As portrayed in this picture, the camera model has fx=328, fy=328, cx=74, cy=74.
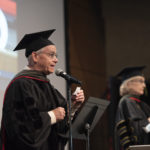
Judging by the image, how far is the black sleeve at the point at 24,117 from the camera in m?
2.88

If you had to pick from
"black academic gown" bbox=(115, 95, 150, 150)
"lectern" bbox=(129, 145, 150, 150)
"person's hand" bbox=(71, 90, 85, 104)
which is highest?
"person's hand" bbox=(71, 90, 85, 104)

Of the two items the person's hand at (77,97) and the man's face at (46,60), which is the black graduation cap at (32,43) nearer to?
the man's face at (46,60)

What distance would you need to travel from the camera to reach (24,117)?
2934mm

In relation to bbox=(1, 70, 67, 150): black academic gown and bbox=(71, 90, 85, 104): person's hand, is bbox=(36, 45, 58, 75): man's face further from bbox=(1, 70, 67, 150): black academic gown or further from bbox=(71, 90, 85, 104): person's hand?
bbox=(71, 90, 85, 104): person's hand

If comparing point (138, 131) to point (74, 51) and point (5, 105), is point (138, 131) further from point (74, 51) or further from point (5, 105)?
point (5, 105)

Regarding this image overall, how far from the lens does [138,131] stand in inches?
200

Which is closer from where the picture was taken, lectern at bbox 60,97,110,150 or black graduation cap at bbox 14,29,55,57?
lectern at bbox 60,97,110,150

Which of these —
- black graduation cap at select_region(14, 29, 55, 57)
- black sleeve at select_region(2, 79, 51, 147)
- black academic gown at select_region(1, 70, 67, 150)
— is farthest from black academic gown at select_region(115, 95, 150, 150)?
black sleeve at select_region(2, 79, 51, 147)

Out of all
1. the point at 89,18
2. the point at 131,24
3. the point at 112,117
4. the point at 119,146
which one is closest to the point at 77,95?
the point at 119,146

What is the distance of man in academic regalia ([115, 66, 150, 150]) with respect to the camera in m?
5.09

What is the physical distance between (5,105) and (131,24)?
5.34m

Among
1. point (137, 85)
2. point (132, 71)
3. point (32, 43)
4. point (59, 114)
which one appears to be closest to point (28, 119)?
point (59, 114)

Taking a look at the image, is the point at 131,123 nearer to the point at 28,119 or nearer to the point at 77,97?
the point at 77,97

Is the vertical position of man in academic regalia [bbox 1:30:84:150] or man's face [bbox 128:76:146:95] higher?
man's face [bbox 128:76:146:95]
